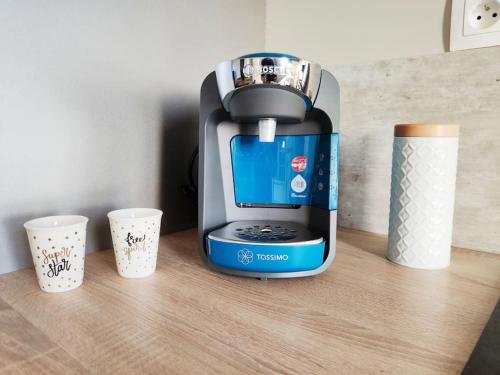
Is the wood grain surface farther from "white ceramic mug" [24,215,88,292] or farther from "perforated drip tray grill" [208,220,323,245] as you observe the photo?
"white ceramic mug" [24,215,88,292]

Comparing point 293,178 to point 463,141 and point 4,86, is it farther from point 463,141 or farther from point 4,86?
point 4,86

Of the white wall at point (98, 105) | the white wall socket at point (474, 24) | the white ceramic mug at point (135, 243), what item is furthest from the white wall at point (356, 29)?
the white ceramic mug at point (135, 243)

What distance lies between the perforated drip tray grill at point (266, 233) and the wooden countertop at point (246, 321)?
6 centimetres

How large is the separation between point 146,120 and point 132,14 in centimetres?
18

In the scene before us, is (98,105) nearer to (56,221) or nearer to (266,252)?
(56,221)

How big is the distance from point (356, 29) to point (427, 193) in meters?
0.40

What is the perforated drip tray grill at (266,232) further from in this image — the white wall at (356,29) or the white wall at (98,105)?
the white wall at (356,29)

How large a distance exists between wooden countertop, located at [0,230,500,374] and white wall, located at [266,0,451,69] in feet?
1.38

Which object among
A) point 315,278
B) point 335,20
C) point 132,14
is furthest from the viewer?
point 335,20

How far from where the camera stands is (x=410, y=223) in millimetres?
545

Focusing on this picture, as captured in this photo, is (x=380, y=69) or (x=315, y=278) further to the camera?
(x=380, y=69)

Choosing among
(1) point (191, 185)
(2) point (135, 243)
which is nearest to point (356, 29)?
(1) point (191, 185)

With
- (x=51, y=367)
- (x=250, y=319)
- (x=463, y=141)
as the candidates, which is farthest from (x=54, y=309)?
(x=463, y=141)

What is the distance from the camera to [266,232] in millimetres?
542
